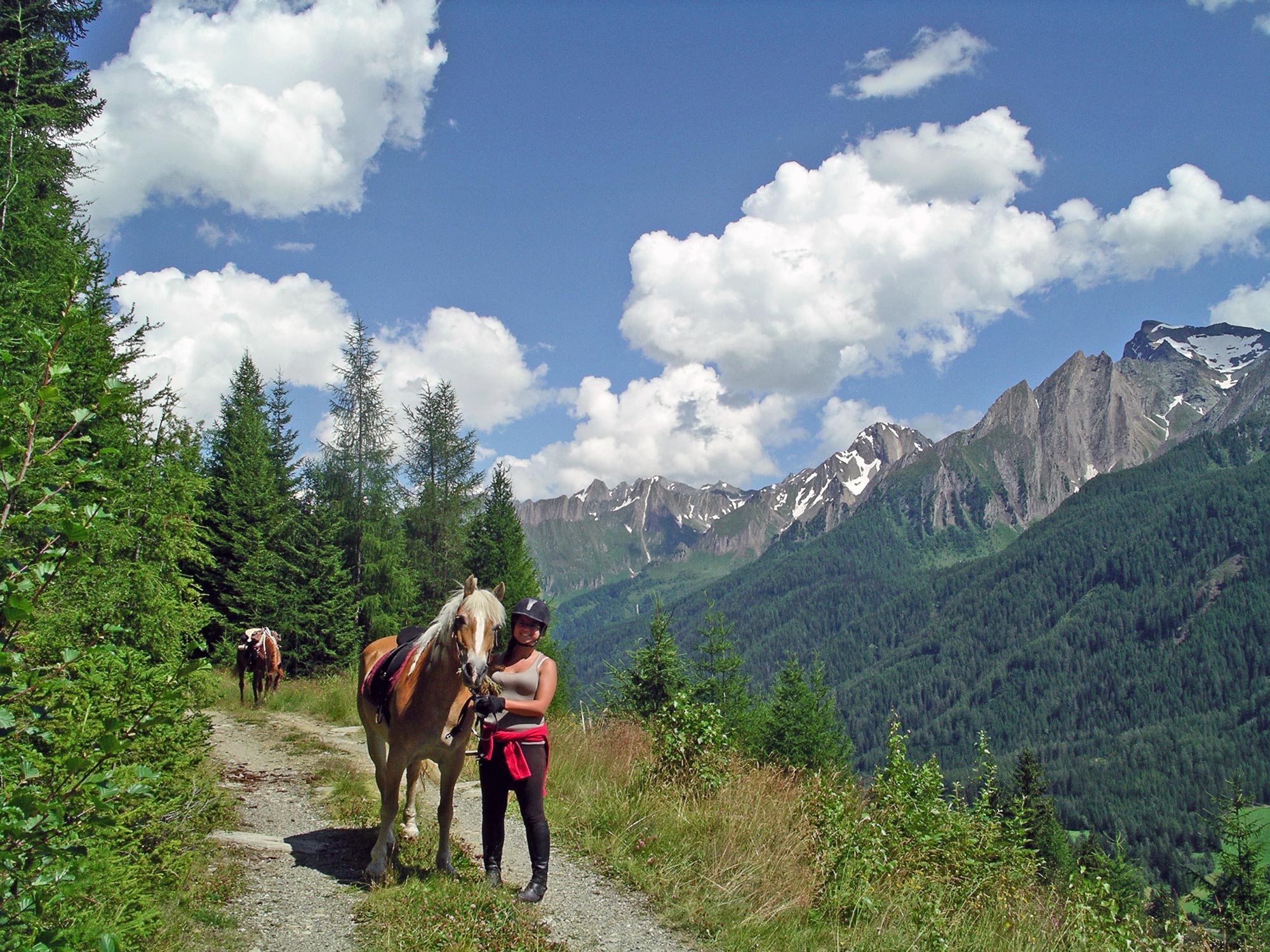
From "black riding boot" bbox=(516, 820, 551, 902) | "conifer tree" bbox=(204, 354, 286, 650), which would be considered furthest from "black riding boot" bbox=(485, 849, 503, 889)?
"conifer tree" bbox=(204, 354, 286, 650)

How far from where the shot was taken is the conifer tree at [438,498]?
106 ft

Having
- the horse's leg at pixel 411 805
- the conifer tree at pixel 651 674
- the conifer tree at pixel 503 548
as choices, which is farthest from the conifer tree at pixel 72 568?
the conifer tree at pixel 503 548

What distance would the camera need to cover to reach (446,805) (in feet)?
20.7

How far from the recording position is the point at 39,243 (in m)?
12.0

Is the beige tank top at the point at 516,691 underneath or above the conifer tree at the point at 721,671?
above

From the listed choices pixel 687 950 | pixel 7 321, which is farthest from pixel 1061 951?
pixel 7 321

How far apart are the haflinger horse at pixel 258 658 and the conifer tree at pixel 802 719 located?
2114cm

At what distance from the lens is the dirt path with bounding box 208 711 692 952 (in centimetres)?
535

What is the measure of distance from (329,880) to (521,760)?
2163mm

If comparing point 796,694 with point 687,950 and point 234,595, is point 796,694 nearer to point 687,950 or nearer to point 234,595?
point 234,595

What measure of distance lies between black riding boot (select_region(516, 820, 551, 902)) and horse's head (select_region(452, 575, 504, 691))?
150cm

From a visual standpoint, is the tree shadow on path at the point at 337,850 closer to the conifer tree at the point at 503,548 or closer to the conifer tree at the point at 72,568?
the conifer tree at the point at 72,568

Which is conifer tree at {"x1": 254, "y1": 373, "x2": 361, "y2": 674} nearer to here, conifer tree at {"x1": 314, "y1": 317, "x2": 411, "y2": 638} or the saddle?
conifer tree at {"x1": 314, "y1": 317, "x2": 411, "y2": 638}

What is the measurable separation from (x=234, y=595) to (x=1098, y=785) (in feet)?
558
